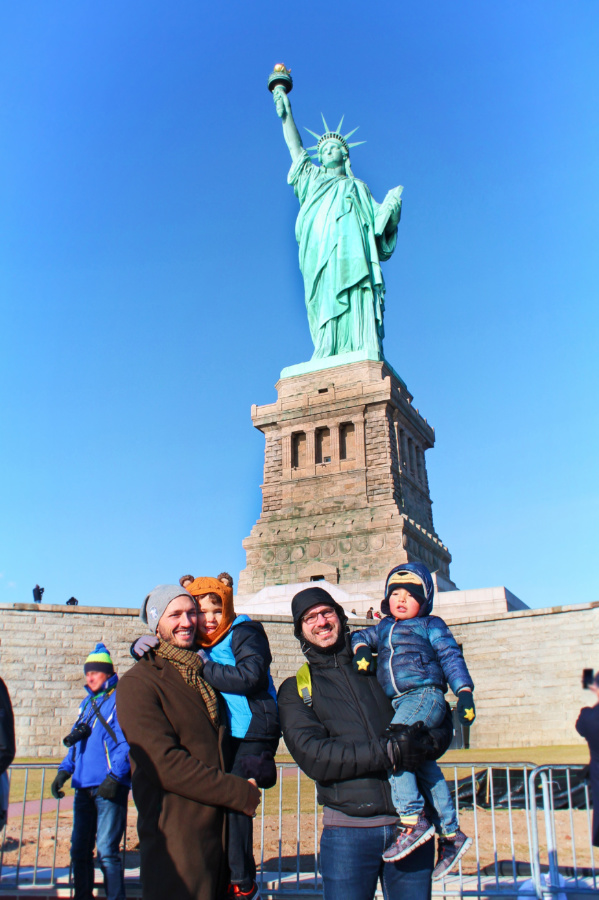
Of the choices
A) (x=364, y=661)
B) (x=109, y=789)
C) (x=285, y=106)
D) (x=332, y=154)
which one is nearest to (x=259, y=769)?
(x=364, y=661)

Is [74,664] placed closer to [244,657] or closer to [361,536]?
[361,536]

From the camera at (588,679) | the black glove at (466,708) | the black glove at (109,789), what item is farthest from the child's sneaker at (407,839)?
the black glove at (109,789)

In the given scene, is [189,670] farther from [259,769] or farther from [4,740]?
[4,740]

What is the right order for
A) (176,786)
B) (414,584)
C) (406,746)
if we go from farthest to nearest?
(414,584) → (406,746) → (176,786)

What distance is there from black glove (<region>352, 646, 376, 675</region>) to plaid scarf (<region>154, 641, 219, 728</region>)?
2.20ft

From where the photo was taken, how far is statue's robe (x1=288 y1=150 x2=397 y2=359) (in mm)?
27438

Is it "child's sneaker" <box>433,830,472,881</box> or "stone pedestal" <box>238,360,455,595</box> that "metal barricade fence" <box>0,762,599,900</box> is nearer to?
"child's sneaker" <box>433,830,472,881</box>

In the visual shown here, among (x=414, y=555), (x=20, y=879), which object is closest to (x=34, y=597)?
(x=414, y=555)

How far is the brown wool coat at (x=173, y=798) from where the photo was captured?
2910mm

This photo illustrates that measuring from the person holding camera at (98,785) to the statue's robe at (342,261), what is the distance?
22.1 m

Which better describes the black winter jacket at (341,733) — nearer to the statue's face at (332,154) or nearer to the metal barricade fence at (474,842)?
the metal barricade fence at (474,842)

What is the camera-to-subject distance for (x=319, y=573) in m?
22.7

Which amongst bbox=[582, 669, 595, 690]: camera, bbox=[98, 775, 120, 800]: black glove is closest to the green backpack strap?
bbox=[582, 669, 595, 690]: camera

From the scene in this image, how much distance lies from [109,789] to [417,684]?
2236 mm
